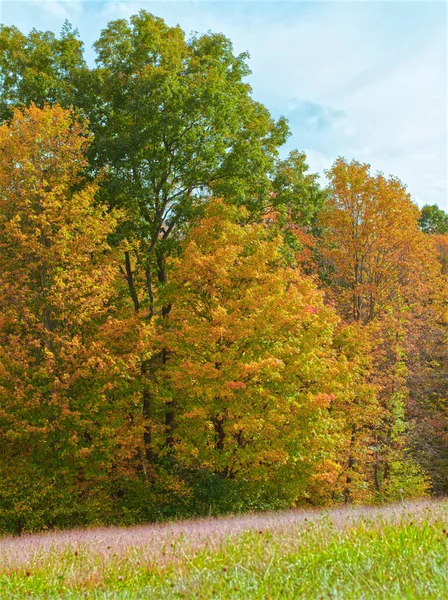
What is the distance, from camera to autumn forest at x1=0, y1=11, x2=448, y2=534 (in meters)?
18.2

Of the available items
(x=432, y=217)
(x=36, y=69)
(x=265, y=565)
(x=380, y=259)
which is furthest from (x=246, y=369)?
(x=432, y=217)

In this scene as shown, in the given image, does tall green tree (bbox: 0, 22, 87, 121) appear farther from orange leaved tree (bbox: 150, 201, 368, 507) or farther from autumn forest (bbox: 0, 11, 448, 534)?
orange leaved tree (bbox: 150, 201, 368, 507)

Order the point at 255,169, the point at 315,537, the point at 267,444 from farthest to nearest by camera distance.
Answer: the point at 255,169
the point at 267,444
the point at 315,537

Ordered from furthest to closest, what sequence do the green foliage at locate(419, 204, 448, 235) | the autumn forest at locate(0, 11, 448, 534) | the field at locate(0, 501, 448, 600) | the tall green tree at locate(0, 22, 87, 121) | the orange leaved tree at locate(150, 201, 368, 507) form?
1. the green foliage at locate(419, 204, 448, 235)
2. the tall green tree at locate(0, 22, 87, 121)
3. the autumn forest at locate(0, 11, 448, 534)
4. the orange leaved tree at locate(150, 201, 368, 507)
5. the field at locate(0, 501, 448, 600)

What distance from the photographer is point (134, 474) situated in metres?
21.1

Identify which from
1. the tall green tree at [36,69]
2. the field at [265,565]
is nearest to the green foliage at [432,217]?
the tall green tree at [36,69]

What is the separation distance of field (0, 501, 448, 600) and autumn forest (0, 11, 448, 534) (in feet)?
31.3

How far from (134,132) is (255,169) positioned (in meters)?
5.15

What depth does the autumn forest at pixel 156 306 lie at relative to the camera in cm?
1823

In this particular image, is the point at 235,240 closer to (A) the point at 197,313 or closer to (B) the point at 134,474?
(A) the point at 197,313

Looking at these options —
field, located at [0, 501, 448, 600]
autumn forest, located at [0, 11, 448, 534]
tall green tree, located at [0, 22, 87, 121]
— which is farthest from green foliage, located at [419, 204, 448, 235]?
field, located at [0, 501, 448, 600]

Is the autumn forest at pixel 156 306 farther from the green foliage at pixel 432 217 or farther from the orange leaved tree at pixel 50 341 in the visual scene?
the green foliage at pixel 432 217

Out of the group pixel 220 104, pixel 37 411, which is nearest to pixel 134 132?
pixel 220 104

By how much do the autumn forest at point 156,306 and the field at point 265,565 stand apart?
31.3ft
